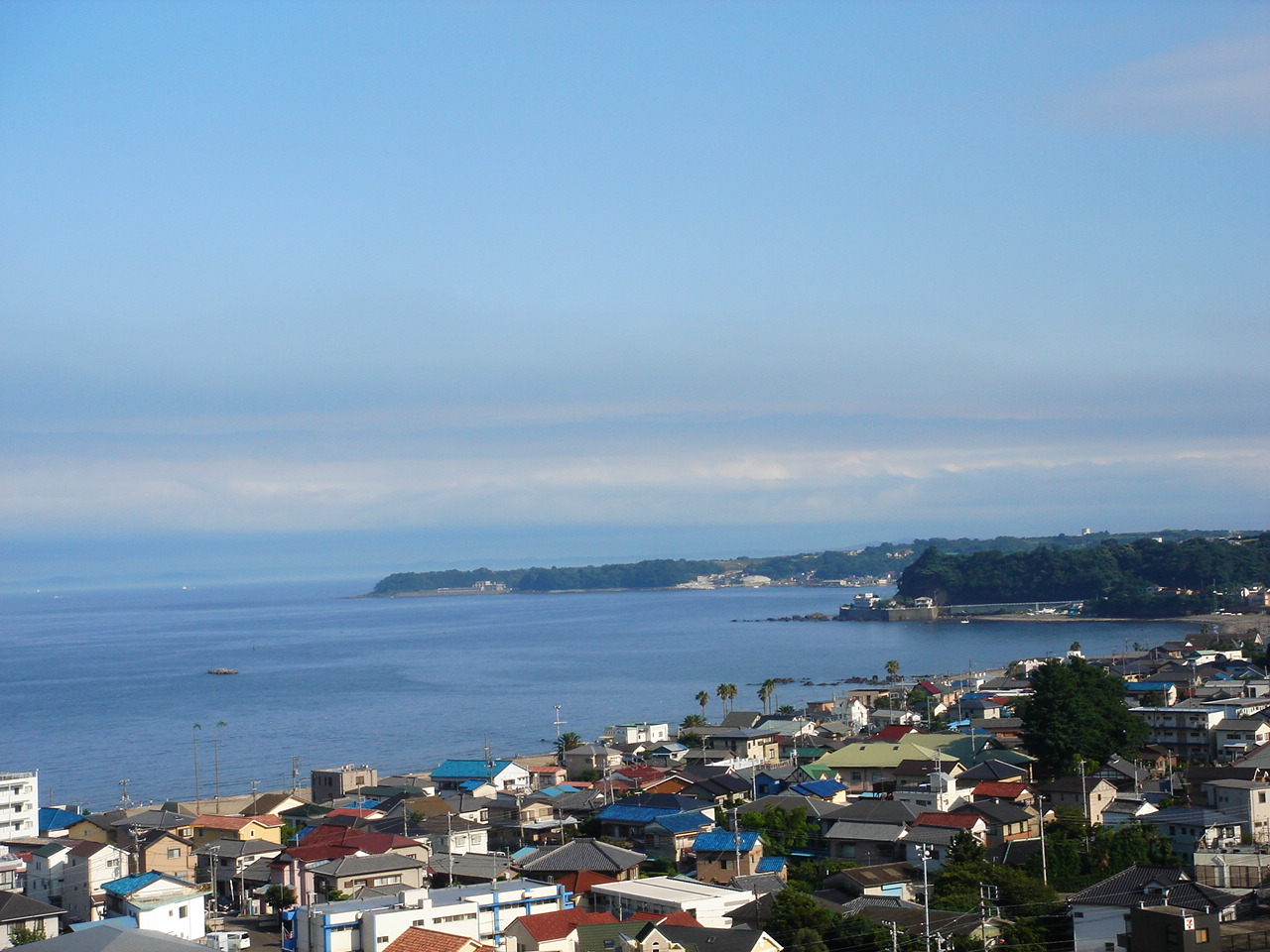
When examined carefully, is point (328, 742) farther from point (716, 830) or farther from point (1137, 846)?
point (1137, 846)

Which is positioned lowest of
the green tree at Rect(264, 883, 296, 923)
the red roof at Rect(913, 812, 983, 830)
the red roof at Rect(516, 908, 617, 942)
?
the green tree at Rect(264, 883, 296, 923)

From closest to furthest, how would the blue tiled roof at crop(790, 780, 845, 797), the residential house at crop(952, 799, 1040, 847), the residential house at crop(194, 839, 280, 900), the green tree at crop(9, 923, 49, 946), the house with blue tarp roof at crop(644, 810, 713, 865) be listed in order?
the green tree at crop(9, 923, 49, 946) < the residential house at crop(194, 839, 280, 900) < the residential house at crop(952, 799, 1040, 847) < the house with blue tarp roof at crop(644, 810, 713, 865) < the blue tiled roof at crop(790, 780, 845, 797)

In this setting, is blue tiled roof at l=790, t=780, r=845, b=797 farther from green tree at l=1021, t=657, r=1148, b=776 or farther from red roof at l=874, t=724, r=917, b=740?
red roof at l=874, t=724, r=917, b=740

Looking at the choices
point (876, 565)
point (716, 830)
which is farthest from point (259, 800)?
point (876, 565)

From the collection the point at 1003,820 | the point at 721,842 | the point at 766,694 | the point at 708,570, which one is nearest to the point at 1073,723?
the point at 1003,820

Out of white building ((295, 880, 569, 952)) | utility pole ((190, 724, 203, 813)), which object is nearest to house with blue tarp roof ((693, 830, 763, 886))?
white building ((295, 880, 569, 952))

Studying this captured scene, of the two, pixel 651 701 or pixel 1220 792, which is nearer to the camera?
pixel 1220 792

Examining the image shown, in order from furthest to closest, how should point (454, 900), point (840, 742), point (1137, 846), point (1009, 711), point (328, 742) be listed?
point (328, 742) → point (1009, 711) → point (840, 742) → point (1137, 846) → point (454, 900)
